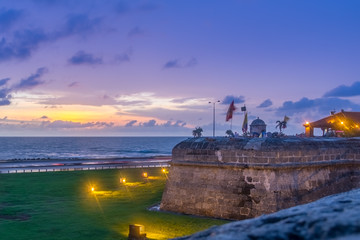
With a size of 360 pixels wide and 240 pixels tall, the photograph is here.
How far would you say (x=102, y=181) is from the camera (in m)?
31.4

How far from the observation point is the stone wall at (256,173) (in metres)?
14.9

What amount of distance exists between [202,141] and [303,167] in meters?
4.40

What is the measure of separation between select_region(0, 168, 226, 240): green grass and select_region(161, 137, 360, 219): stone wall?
105cm

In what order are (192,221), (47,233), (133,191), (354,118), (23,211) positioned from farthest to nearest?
(354,118), (133,191), (23,211), (192,221), (47,233)

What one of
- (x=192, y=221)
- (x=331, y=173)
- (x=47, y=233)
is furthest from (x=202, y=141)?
(x=47, y=233)

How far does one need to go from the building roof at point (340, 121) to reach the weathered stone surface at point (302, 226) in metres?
27.5

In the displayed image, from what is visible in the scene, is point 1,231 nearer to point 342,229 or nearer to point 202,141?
point 202,141

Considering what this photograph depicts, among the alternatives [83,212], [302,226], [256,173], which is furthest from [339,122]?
[302,226]

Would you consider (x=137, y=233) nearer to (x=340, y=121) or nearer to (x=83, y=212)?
(x=83, y=212)

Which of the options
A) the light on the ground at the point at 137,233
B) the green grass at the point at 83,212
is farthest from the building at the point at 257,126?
the light on the ground at the point at 137,233

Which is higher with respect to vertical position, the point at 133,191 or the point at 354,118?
the point at 354,118

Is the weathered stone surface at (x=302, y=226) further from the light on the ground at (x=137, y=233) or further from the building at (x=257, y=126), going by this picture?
the building at (x=257, y=126)

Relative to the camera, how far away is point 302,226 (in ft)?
9.16

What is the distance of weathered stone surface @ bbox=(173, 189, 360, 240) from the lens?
8.47 feet
